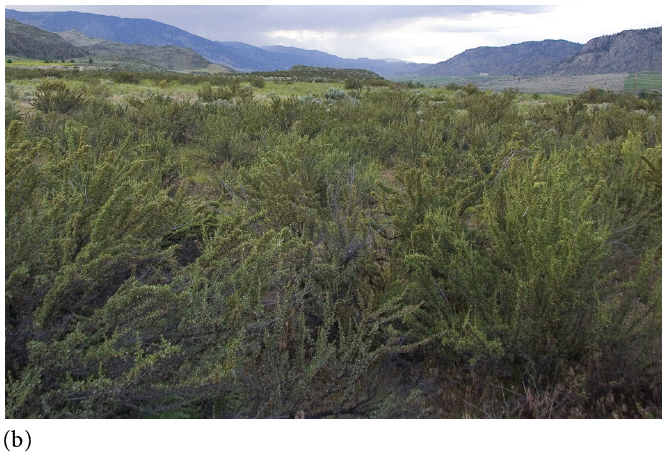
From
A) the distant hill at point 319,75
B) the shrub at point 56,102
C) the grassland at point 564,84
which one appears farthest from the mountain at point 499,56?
the shrub at point 56,102

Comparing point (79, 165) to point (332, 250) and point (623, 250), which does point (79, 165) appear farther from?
point (623, 250)

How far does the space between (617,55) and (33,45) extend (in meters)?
104

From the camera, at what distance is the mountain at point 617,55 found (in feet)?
196

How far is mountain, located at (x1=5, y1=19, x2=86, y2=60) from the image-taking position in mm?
74062

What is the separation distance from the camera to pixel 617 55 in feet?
224

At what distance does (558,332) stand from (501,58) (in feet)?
534

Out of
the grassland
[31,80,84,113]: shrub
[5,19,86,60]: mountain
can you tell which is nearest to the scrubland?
[31,80,84,113]: shrub

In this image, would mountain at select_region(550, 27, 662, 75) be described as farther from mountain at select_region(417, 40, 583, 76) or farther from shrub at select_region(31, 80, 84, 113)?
shrub at select_region(31, 80, 84, 113)

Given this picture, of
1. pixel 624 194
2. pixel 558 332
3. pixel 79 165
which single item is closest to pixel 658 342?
pixel 558 332

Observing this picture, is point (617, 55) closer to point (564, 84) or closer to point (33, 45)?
point (564, 84)

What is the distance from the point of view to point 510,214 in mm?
2916

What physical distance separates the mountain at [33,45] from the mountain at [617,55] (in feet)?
307

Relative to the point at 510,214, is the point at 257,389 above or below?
below

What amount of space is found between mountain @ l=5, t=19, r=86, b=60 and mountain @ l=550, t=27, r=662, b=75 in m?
93.4
